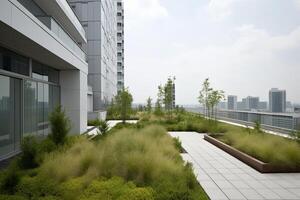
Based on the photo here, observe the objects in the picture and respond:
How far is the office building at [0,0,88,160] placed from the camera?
785 cm

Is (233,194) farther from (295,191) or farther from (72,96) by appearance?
(72,96)

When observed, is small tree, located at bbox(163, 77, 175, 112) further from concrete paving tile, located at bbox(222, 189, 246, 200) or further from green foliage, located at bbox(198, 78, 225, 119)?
concrete paving tile, located at bbox(222, 189, 246, 200)

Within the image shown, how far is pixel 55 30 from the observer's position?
11391 mm

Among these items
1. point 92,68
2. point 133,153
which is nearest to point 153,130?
point 133,153

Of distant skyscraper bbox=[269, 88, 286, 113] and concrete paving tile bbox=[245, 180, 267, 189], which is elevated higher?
distant skyscraper bbox=[269, 88, 286, 113]

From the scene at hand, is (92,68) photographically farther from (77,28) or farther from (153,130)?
(153,130)

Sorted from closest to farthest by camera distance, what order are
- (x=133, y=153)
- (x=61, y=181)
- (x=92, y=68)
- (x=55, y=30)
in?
1. (x=61, y=181)
2. (x=133, y=153)
3. (x=55, y=30)
4. (x=92, y=68)

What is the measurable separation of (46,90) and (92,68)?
18738 mm

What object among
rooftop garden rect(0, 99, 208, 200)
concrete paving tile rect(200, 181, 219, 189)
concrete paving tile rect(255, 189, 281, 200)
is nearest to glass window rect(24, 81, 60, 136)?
rooftop garden rect(0, 99, 208, 200)

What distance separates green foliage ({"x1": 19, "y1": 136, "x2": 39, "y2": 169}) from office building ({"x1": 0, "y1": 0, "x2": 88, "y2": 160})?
2446 mm

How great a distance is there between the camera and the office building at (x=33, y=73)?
25.7 feet

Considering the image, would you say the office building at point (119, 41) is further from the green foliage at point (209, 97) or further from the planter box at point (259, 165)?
the planter box at point (259, 165)

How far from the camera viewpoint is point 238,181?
694cm

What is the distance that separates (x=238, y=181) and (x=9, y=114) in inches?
341
